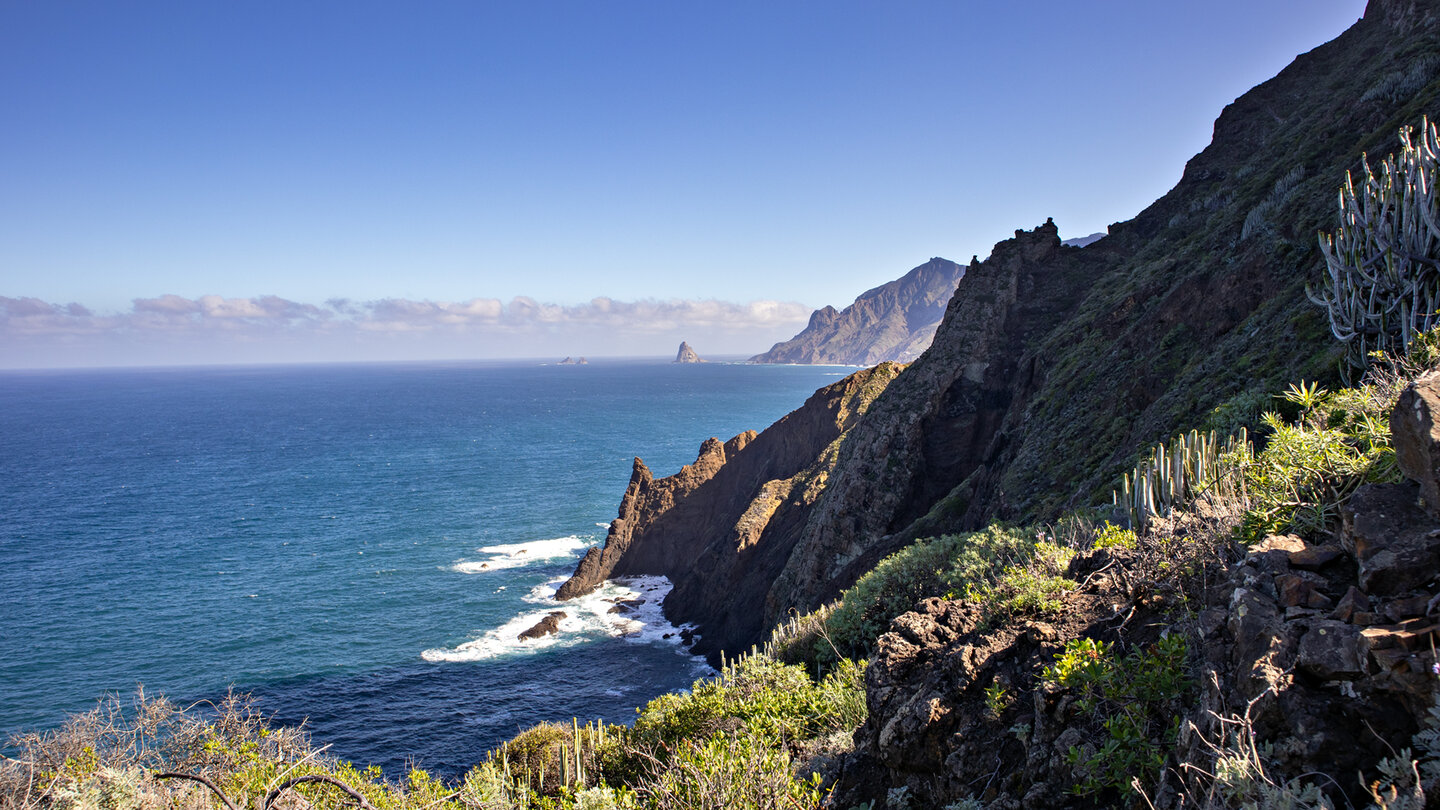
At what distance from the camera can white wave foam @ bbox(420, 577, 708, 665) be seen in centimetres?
3903

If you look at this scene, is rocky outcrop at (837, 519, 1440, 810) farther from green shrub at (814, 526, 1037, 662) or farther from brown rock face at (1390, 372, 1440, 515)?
green shrub at (814, 526, 1037, 662)

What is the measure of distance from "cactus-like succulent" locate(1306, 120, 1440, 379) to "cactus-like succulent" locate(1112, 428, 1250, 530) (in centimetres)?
257

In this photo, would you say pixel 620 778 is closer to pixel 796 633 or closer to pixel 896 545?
pixel 796 633

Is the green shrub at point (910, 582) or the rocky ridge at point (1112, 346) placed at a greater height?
the rocky ridge at point (1112, 346)

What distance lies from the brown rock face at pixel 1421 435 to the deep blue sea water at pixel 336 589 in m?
29.9

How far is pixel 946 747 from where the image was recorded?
6.38 meters

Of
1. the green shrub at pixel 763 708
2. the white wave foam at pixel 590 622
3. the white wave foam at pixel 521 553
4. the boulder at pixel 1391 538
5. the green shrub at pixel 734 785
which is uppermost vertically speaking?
the boulder at pixel 1391 538

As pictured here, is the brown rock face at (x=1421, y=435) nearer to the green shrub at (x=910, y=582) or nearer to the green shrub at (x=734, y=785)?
the green shrub at (x=734, y=785)

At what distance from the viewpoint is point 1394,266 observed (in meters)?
9.77

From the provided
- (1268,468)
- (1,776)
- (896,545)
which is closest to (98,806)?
(1,776)


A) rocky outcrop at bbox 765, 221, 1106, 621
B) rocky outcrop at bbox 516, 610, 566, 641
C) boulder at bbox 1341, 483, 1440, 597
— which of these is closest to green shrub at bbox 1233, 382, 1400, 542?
boulder at bbox 1341, 483, 1440, 597

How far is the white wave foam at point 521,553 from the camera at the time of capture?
172 feet

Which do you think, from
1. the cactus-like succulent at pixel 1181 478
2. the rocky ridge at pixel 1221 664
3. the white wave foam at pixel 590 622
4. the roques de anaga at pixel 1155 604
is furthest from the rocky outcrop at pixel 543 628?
the cactus-like succulent at pixel 1181 478

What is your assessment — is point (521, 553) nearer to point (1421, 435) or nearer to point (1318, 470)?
point (1318, 470)
